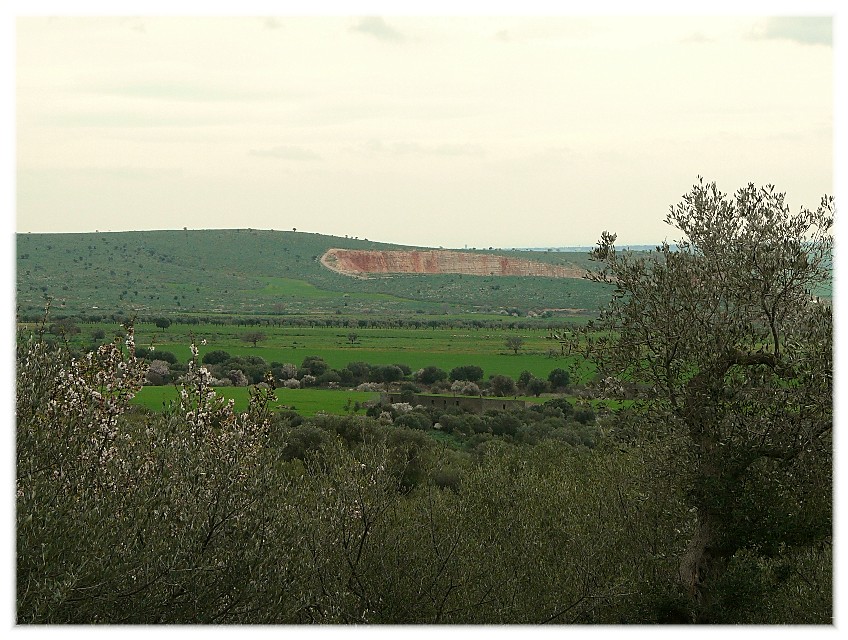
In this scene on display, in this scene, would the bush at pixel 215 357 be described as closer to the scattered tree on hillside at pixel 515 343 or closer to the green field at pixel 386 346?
→ the green field at pixel 386 346

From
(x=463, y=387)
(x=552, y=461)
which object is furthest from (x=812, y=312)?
(x=463, y=387)

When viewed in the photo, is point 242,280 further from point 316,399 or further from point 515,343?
point 316,399

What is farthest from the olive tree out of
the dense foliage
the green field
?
the green field

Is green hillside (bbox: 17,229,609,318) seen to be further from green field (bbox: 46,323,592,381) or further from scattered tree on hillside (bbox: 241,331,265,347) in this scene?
scattered tree on hillside (bbox: 241,331,265,347)

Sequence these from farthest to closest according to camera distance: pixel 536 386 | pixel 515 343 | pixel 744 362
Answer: pixel 515 343, pixel 536 386, pixel 744 362

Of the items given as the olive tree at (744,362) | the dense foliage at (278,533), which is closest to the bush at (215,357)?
the dense foliage at (278,533)

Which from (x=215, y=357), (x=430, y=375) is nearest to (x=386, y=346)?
(x=430, y=375)

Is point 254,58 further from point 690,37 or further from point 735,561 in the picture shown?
point 735,561
